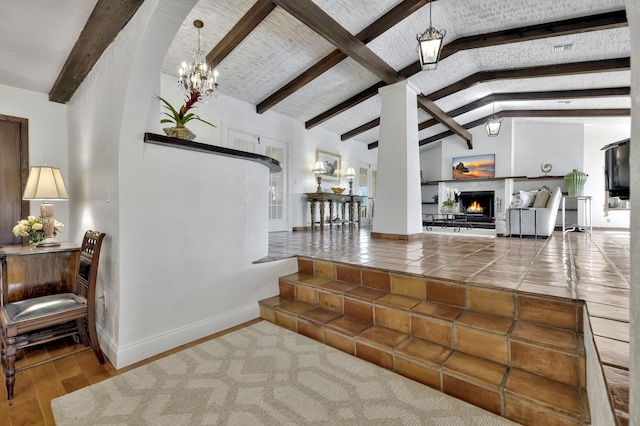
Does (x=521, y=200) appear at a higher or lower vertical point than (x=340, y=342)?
higher

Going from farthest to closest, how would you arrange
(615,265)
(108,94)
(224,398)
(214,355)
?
(615,265) → (108,94) → (214,355) → (224,398)

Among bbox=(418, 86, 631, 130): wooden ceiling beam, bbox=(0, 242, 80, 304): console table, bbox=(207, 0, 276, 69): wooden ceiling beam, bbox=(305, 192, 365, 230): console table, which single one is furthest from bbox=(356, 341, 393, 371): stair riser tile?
bbox=(418, 86, 631, 130): wooden ceiling beam

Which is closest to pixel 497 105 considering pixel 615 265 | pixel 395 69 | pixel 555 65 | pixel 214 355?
pixel 555 65

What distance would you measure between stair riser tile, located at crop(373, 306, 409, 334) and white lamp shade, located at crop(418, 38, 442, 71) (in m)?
2.75

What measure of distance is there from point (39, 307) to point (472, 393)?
8.34 ft

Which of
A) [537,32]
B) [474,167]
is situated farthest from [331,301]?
[474,167]

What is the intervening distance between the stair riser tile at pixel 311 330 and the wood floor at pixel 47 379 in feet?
2.25

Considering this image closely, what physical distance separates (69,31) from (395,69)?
13.6 ft

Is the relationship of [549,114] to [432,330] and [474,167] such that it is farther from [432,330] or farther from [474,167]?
[432,330]

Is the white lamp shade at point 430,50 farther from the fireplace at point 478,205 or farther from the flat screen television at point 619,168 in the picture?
the fireplace at point 478,205

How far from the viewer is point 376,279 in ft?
7.77

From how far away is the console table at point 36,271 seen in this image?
2141 mm

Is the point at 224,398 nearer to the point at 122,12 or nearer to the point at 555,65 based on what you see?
the point at 122,12

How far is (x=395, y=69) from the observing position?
4.79m
